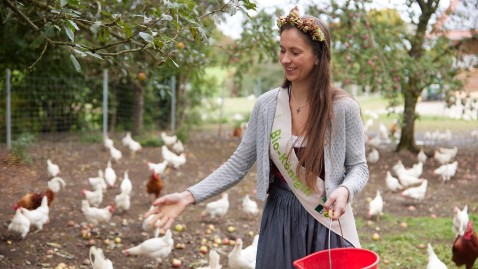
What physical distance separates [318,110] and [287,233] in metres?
0.52

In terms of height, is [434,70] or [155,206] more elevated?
[434,70]

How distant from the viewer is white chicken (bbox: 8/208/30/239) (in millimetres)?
5055

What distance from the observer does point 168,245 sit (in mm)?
4852

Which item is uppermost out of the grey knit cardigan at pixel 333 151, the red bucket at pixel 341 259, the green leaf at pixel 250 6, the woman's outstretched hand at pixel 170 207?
the green leaf at pixel 250 6

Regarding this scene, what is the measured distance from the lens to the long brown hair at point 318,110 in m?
2.27

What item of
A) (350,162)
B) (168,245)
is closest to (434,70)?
(168,245)

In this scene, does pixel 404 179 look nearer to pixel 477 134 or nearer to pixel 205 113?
pixel 477 134

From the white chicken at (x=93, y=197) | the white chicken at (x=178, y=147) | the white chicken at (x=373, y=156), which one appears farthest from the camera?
the white chicken at (x=178, y=147)

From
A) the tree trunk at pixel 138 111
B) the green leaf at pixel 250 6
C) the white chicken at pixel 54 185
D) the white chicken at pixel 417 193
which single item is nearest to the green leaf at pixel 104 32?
the green leaf at pixel 250 6

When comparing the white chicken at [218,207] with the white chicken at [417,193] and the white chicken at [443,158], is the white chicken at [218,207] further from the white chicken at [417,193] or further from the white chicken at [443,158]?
the white chicken at [443,158]

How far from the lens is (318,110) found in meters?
2.30

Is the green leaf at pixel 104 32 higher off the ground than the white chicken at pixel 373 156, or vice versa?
the green leaf at pixel 104 32

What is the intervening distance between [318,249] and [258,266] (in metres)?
0.29

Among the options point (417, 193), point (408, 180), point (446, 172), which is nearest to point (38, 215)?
point (417, 193)
